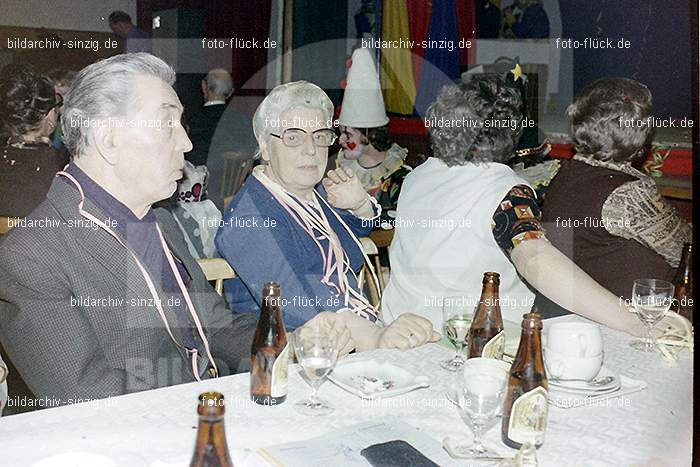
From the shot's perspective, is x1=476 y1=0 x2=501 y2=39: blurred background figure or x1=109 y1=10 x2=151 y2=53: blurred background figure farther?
x1=109 y1=10 x2=151 y2=53: blurred background figure

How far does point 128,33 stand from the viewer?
598 centimetres

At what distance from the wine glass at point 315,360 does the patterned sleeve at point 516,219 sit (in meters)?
0.74

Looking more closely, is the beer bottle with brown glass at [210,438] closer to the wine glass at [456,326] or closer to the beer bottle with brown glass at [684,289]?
the wine glass at [456,326]

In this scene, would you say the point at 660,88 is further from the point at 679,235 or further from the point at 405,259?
the point at 405,259

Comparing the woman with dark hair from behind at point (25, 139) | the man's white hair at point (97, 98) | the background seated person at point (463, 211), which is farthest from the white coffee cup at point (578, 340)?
the woman with dark hair from behind at point (25, 139)

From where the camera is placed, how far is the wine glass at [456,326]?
1.40m

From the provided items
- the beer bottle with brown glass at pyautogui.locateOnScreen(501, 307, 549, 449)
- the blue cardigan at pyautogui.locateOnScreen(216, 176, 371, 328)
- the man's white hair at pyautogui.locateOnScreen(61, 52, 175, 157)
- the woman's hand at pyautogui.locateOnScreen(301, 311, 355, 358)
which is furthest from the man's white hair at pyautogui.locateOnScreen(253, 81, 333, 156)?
the beer bottle with brown glass at pyautogui.locateOnScreen(501, 307, 549, 449)

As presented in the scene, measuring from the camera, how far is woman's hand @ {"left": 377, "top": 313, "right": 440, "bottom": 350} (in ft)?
4.92

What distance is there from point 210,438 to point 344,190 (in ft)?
4.83

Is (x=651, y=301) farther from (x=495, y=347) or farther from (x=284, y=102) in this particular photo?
(x=284, y=102)

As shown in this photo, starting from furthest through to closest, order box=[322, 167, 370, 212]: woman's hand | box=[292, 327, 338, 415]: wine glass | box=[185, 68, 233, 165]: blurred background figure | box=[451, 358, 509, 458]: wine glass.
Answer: box=[185, 68, 233, 165]: blurred background figure → box=[322, 167, 370, 212]: woman's hand → box=[292, 327, 338, 415]: wine glass → box=[451, 358, 509, 458]: wine glass

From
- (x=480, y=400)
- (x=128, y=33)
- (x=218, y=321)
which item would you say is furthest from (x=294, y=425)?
(x=128, y=33)

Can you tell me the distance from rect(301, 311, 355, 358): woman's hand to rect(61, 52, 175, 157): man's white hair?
0.60 m

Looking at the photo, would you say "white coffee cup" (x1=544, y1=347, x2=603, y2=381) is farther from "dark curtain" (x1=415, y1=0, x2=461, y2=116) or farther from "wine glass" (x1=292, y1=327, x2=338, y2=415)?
"dark curtain" (x1=415, y1=0, x2=461, y2=116)
